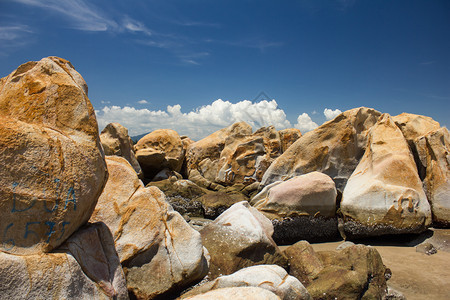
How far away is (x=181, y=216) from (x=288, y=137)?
1489 cm

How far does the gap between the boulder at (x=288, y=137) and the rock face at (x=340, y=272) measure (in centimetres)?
1255

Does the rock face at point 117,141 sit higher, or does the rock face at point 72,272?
the rock face at point 117,141

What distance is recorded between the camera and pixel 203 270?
16.6 feet

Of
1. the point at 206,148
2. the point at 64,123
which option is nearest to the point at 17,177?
the point at 64,123

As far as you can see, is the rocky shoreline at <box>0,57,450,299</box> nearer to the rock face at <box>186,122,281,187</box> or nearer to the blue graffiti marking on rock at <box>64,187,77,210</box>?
the blue graffiti marking on rock at <box>64,187,77,210</box>

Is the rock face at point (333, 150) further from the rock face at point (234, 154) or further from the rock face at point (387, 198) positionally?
the rock face at point (234, 154)

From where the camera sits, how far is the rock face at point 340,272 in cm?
525

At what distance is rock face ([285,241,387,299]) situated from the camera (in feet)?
17.2

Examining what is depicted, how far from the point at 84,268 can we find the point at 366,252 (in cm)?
524

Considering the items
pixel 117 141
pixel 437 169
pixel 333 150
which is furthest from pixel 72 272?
pixel 117 141

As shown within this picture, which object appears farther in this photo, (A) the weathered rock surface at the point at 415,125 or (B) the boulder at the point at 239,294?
(A) the weathered rock surface at the point at 415,125

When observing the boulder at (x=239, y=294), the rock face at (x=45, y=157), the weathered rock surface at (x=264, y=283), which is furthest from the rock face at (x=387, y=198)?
the rock face at (x=45, y=157)

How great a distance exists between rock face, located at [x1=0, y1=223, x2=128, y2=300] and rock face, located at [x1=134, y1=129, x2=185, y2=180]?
14.0 m

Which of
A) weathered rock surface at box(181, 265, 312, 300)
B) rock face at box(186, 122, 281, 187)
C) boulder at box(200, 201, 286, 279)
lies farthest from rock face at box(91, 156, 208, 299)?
rock face at box(186, 122, 281, 187)
